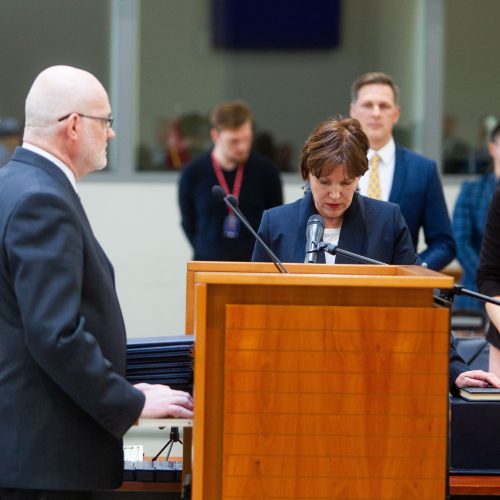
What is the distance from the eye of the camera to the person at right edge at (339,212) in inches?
129

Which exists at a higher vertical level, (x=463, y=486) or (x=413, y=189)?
(x=413, y=189)

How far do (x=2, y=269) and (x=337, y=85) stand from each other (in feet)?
17.7

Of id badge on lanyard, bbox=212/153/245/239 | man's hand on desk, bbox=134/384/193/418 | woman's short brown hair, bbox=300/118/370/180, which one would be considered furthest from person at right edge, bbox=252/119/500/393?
id badge on lanyard, bbox=212/153/245/239

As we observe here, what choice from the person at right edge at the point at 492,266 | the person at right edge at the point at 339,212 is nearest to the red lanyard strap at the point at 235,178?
the person at right edge at the point at 492,266

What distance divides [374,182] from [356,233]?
1275 mm

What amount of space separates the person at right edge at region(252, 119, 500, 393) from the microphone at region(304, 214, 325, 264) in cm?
12

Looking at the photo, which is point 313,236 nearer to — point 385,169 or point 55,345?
point 55,345

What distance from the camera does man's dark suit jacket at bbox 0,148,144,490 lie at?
2373 millimetres

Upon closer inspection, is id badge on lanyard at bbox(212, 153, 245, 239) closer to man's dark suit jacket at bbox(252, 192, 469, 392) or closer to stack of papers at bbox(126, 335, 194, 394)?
man's dark suit jacket at bbox(252, 192, 469, 392)

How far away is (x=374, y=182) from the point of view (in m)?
4.60

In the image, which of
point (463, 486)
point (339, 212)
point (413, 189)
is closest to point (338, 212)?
point (339, 212)

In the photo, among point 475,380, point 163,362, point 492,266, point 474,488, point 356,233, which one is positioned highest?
point 356,233

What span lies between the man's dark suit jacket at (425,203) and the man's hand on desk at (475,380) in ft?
4.86

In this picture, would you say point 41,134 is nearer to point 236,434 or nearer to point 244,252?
point 236,434
